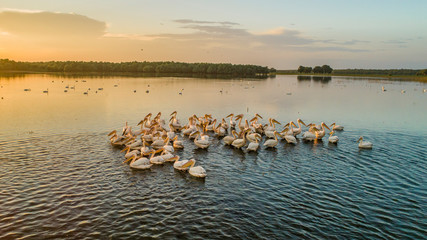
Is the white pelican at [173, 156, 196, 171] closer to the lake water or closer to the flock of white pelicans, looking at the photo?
the flock of white pelicans

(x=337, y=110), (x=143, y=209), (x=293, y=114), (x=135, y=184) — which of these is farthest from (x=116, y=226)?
(x=337, y=110)

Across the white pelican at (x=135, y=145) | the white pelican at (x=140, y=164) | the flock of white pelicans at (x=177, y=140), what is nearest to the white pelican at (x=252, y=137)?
the flock of white pelicans at (x=177, y=140)

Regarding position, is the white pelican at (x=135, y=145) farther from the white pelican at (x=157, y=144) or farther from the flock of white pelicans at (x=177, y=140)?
the white pelican at (x=157, y=144)

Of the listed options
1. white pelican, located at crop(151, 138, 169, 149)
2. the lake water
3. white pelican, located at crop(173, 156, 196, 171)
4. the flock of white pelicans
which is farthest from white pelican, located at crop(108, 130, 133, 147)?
white pelican, located at crop(173, 156, 196, 171)

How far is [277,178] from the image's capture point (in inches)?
589

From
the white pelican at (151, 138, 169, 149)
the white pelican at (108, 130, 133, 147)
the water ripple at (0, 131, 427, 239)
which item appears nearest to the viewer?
the water ripple at (0, 131, 427, 239)

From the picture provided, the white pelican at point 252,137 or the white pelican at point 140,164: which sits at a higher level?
the white pelican at point 252,137

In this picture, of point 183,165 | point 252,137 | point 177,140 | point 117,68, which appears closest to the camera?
point 183,165

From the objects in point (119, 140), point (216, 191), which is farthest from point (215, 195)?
point (119, 140)

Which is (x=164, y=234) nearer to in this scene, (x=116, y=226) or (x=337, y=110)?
(x=116, y=226)

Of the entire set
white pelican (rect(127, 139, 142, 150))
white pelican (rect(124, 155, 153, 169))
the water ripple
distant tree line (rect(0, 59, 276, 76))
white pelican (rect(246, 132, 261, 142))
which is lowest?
the water ripple

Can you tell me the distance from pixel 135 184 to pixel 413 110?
4061cm

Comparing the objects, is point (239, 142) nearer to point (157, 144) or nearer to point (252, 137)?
point (252, 137)

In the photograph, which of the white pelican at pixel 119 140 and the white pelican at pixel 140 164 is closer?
the white pelican at pixel 140 164
